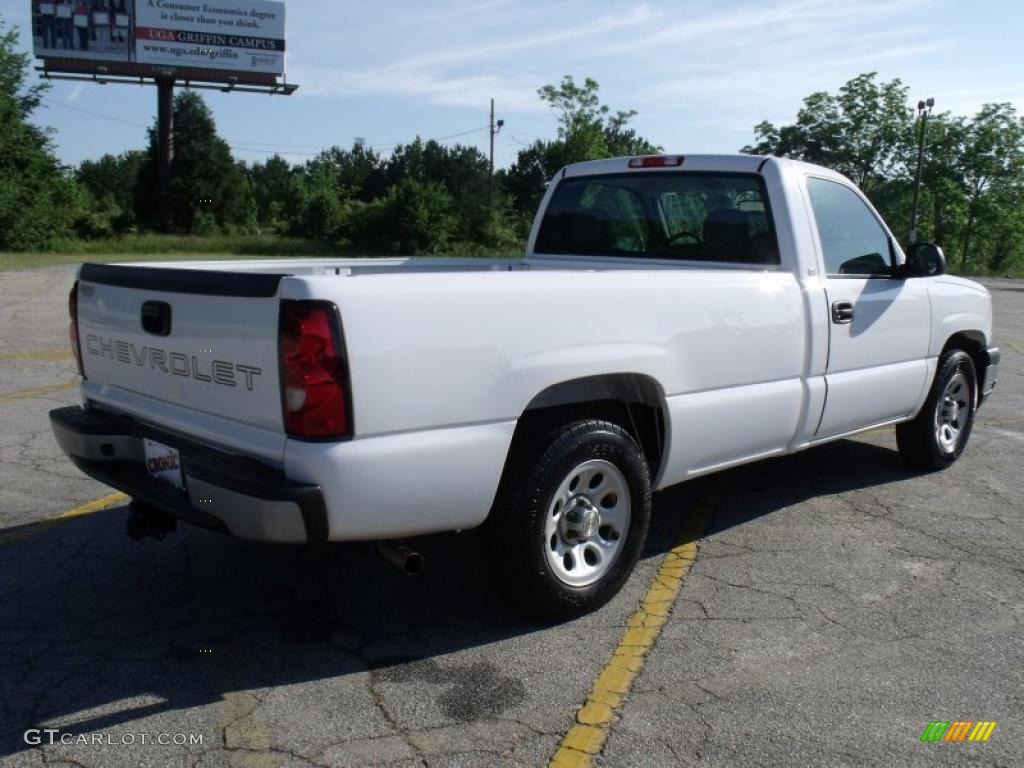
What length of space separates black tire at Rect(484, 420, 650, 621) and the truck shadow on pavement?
4.0 inches

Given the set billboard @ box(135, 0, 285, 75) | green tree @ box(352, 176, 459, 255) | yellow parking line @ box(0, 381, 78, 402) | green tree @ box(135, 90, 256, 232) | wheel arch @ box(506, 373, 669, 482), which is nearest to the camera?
wheel arch @ box(506, 373, 669, 482)

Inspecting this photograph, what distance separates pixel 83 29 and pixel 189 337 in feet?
160

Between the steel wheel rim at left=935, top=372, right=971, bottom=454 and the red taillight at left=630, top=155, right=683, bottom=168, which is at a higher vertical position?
the red taillight at left=630, top=155, right=683, bottom=168

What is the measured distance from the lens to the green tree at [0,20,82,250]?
3925cm

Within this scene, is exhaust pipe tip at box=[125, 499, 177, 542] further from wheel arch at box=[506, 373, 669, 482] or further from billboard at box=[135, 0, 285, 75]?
billboard at box=[135, 0, 285, 75]

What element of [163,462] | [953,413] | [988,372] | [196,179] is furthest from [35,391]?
[196,179]

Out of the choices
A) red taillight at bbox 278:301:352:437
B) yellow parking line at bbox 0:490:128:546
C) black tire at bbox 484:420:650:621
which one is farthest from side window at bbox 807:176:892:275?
yellow parking line at bbox 0:490:128:546

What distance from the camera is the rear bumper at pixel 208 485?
2.82 meters

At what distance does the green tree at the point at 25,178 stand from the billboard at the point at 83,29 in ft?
7.65

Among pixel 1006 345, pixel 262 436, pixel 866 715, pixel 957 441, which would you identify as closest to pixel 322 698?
pixel 262 436

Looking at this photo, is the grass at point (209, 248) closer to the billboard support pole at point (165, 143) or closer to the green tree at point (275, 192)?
the billboard support pole at point (165, 143)

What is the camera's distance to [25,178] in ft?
138

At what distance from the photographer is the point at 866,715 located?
9.92ft

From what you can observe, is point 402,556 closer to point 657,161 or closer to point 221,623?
point 221,623
